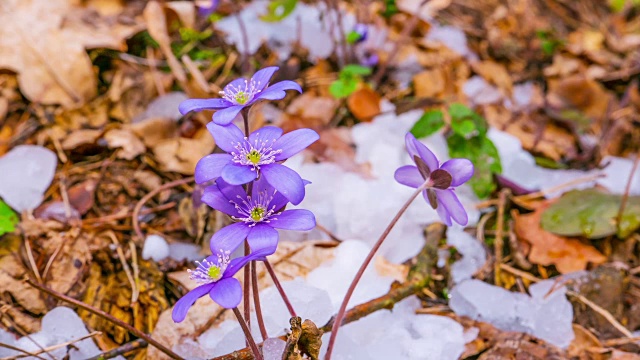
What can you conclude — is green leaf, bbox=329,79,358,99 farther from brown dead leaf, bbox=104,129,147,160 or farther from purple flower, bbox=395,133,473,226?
purple flower, bbox=395,133,473,226

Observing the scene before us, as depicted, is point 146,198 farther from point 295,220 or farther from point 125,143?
point 295,220

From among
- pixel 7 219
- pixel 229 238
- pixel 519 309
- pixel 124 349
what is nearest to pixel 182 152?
pixel 7 219

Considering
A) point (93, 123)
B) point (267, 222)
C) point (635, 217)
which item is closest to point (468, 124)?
point (635, 217)

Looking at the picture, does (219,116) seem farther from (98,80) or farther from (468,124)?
(98,80)

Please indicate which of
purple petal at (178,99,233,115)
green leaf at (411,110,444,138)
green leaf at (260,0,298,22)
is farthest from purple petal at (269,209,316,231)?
green leaf at (260,0,298,22)

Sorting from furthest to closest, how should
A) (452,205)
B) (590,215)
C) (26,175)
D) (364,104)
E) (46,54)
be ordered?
(364,104), (46,54), (590,215), (26,175), (452,205)

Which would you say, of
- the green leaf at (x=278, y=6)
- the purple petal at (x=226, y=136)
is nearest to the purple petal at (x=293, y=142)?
the purple petal at (x=226, y=136)
